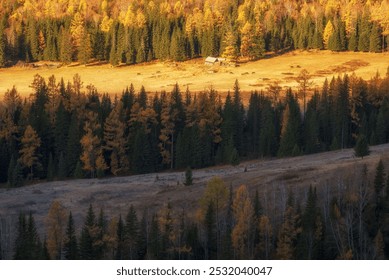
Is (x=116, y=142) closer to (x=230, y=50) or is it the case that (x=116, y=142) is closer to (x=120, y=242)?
(x=120, y=242)

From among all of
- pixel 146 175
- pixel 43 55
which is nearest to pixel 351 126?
pixel 146 175

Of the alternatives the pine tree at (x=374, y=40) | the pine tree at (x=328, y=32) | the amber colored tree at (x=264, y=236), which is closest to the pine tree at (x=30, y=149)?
the amber colored tree at (x=264, y=236)

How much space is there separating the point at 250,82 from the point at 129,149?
57.4 meters

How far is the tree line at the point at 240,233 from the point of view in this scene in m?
46.5

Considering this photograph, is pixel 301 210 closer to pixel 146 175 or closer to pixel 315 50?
pixel 146 175

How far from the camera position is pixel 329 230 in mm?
48688

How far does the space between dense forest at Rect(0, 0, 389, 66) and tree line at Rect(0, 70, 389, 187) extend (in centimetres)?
6410

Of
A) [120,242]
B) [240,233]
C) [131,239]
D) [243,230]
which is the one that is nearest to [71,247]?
[120,242]

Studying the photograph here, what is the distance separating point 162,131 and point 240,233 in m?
48.4

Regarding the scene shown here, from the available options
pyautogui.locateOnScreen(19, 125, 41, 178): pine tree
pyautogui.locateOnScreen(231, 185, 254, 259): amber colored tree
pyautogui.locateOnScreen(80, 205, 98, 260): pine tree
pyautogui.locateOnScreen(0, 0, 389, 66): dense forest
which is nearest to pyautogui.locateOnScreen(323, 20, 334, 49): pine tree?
pyautogui.locateOnScreen(0, 0, 389, 66): dense forest

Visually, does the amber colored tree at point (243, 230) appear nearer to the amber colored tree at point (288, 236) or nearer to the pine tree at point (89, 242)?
the amber colored tree at point (288, 236)

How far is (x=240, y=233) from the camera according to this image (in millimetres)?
47656

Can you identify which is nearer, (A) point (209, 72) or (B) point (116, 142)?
(B) point (116, 142)

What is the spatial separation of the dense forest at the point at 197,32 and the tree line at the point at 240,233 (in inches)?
4532
